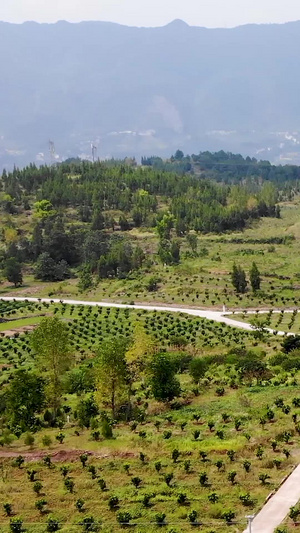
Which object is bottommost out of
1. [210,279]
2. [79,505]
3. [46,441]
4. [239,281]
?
[46,441]

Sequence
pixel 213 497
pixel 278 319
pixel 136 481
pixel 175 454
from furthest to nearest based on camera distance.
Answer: pixel 278 319, pixel 175 454, pixel 136 481, pixel 213 497

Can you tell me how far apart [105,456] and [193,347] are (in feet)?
116

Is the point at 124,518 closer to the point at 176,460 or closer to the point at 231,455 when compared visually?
the point at 176,460

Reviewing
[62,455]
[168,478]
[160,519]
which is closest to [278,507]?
[160,519]

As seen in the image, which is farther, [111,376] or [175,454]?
[111,376]

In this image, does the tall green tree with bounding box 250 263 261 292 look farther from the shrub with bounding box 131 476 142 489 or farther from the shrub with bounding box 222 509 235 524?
the shrub with bounding box 222 509 235 524

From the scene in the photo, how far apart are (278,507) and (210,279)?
86.2 meters

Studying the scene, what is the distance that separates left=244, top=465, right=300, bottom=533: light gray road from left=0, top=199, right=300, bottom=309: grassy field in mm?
65707

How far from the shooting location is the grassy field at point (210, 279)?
109 metres

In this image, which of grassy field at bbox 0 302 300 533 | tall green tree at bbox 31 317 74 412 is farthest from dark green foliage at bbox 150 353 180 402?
tall green tree at bbox 31 317 74 412

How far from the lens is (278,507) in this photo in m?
35.8

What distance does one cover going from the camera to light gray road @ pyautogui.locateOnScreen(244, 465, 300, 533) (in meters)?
33.7

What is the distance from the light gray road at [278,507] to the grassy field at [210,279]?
216 ft

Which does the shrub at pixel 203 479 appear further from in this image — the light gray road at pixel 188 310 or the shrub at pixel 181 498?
the light gray road at pixel 188 310
